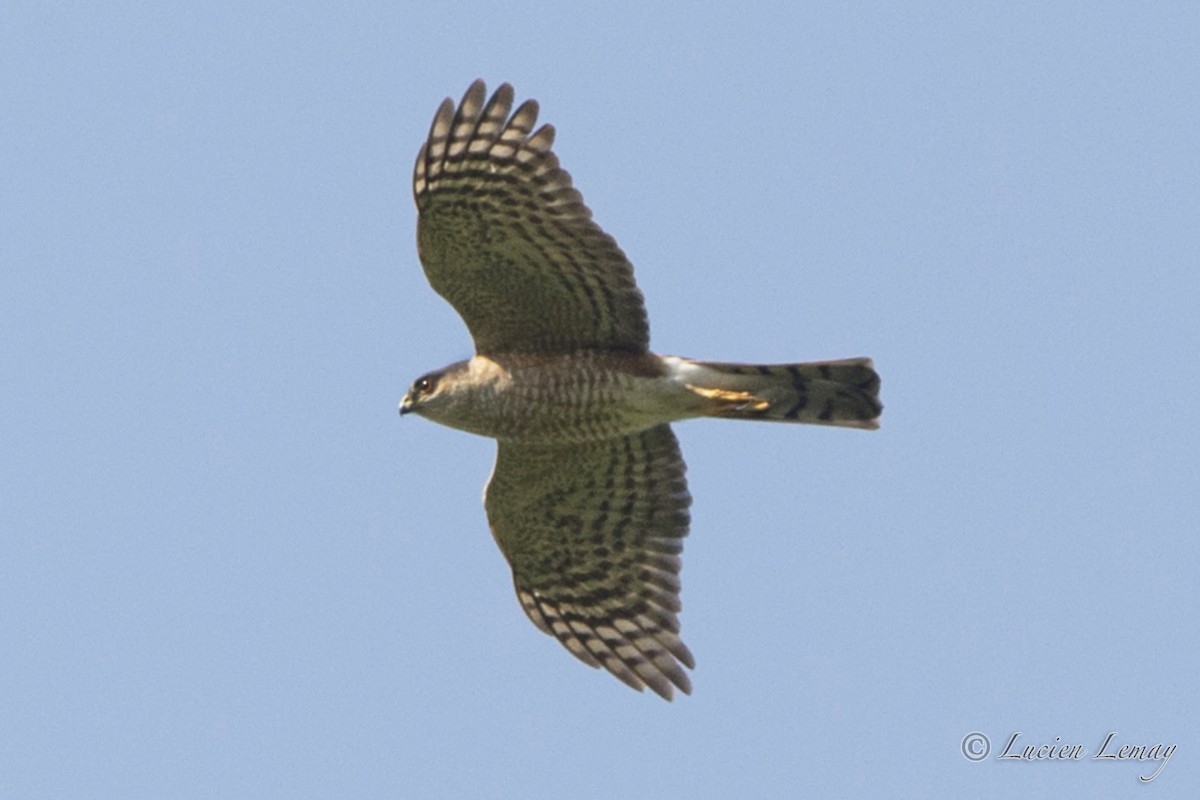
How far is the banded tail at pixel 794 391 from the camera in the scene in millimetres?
12516

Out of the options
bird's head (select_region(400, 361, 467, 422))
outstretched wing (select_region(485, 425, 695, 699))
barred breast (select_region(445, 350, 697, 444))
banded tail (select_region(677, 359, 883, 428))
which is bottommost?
outstretched wing (select_region(485, 425, 695, 699))

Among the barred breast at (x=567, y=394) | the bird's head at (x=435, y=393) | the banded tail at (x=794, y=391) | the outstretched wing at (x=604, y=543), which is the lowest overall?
the outstretched wing at (x=604, y=543)

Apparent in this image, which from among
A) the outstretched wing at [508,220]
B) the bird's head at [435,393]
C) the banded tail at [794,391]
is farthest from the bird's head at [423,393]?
the banded tail at [794,391]

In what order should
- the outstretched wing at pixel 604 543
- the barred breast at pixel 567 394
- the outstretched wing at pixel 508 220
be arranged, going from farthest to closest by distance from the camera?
the outstretched wing at pixel 604 543 → the barred breast at pixel 567 394 → the outstretched wing at pixel 508 220

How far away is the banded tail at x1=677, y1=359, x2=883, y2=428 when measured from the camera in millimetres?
12516

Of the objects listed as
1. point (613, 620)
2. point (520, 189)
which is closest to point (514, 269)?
point (520, 189)

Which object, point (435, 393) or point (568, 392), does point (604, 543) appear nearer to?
point (568, 392)

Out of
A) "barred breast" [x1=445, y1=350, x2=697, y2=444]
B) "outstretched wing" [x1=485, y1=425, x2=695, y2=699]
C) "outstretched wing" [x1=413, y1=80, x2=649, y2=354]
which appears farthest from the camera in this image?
"outstretched wing" [x1=485, y1=425, x2=695, y2=699]

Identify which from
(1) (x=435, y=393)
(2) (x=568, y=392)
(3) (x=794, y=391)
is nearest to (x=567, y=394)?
(2) (x=568, y=392)

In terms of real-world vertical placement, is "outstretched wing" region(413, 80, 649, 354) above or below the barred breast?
above

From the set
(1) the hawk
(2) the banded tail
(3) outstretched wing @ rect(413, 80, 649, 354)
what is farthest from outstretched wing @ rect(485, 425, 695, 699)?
(3) outstretched wing @ rect(413, 80, 649, 354)

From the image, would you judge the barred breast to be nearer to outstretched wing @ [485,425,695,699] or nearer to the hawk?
the hawk

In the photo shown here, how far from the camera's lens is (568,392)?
12438mm

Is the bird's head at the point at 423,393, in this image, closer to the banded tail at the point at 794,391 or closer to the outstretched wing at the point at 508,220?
the outstretched wing at the point at 508,220
